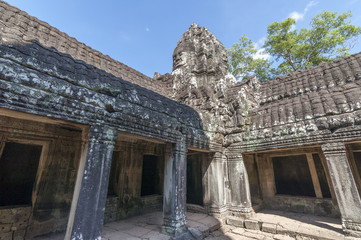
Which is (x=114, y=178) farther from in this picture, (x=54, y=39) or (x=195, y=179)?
(x=54, y=39)

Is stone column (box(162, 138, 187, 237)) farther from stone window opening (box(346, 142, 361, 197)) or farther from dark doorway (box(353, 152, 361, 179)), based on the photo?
dark doorway (box(353, 152, 361, 179))

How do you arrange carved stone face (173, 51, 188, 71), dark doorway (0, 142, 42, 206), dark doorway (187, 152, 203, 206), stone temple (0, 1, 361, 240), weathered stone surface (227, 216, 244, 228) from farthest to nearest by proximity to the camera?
1. carved stone face (173, 51, 188, 71)
2. dark doorway (187, 152, 203, 206)
3. weathered stone surface (227, 216, 244, 228)
4. dark doorway (0, 142, 42, 206)
5. stone temple (0, 1, 361, 240)

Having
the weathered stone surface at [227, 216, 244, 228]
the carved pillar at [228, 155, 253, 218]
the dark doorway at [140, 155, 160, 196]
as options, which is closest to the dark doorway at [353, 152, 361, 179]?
the carved pillar at [228, 155, 253, 218]

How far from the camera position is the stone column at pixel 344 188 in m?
4.14

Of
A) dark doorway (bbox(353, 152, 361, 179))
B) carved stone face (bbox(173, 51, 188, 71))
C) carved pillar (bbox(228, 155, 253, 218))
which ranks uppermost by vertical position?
carved stone face (bbox(173, 51, 188, 71))

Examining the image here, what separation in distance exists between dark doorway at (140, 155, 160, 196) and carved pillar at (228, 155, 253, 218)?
11.0 feet

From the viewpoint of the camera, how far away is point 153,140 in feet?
14.5

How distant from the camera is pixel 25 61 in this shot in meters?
2.54

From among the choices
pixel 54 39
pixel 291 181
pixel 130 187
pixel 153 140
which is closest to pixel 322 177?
pixel 291 181

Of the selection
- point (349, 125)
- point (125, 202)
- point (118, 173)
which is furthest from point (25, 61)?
point (349, 125)

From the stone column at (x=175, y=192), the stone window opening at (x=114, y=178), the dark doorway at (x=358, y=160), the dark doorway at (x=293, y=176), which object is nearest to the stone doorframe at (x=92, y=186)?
the stone column at (x=175, y=192)

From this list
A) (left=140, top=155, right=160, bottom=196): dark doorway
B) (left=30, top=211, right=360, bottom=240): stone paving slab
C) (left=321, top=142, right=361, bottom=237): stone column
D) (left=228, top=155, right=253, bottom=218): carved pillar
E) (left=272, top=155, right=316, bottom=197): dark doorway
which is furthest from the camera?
(left=140, top=155, right=160, bottom=196): dark doorway

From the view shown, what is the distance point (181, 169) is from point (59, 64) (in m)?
3.48

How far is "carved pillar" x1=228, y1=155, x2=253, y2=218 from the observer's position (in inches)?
230
